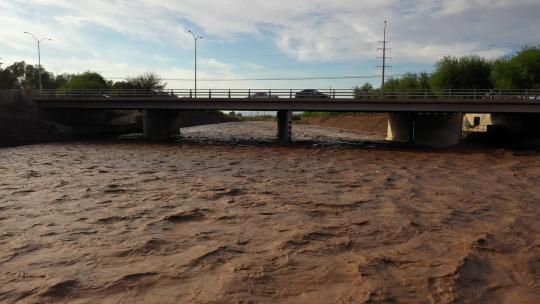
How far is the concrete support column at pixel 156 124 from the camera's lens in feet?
185

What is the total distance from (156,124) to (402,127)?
3155 centimetres

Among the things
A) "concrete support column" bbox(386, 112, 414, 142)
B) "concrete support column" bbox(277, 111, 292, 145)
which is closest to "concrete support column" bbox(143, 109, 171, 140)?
"concrete support column" bbox(277, 111, 292, 145)

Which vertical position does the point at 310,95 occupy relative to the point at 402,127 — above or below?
above

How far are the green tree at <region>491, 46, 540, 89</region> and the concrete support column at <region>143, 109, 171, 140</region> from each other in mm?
49878

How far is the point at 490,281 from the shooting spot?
980 cm

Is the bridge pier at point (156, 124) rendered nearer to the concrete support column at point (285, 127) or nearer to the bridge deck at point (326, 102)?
the bridge deck at point (326, 102)

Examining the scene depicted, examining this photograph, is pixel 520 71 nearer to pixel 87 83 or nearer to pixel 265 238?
Result: pixel 265 238

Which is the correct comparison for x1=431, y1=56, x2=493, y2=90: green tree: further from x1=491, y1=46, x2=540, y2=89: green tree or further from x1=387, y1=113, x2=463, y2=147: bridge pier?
x1=387, y1=113, x2=463, y2=147: bridge pier

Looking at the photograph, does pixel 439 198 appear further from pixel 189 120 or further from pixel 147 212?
pixel 189 120

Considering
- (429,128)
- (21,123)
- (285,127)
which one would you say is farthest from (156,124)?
(429,128)

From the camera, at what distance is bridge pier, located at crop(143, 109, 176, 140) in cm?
5625

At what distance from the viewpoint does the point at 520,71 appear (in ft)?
220

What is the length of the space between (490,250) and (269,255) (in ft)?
19.1

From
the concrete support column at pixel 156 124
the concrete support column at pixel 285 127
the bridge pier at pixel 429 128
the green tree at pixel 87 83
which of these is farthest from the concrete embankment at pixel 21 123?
the bridge pier at pixel 429 128
